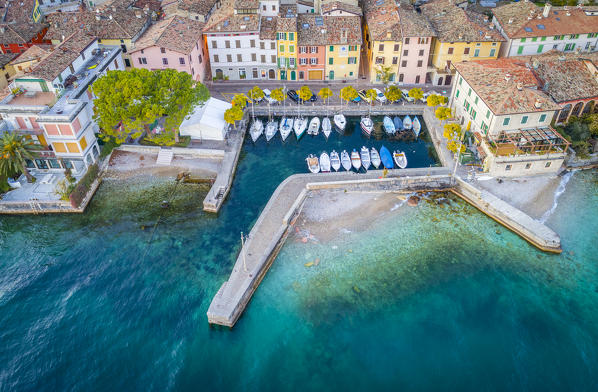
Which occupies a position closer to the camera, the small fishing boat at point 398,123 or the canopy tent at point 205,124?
the canopy tent at point 205,124

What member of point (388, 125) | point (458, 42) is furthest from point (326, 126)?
point (458, 42)

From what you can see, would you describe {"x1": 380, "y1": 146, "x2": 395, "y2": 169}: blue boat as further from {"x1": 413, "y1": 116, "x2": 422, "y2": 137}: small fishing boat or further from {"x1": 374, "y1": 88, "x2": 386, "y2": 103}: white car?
{"x1": 374, "y1": 88, "x2": 386, "y2": 103}: white car

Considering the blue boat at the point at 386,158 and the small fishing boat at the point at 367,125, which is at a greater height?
the small fishing boat at the point at 367,125

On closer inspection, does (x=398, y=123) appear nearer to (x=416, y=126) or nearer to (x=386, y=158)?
(x=416, y=126)

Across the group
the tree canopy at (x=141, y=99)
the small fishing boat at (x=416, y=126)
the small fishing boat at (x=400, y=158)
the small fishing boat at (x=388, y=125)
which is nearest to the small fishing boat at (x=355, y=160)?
the small fishing boat at (x=400, y=158)

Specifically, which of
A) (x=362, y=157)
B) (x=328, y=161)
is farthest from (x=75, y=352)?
(x=362, y=157)

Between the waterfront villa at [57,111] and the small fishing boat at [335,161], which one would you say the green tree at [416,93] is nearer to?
the small fishing boat at [335,161]

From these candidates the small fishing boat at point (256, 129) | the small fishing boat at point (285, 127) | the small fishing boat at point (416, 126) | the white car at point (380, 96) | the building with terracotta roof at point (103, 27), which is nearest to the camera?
the small fishing boat at point (256, 129)
